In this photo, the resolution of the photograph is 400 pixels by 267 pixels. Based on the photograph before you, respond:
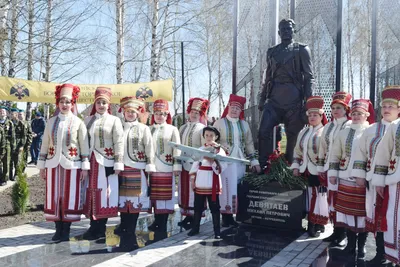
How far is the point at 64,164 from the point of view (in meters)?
4.75

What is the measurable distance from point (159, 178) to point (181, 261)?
1.49 m

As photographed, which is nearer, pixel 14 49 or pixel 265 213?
pixel 265 213

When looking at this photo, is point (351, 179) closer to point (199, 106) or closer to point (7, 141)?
point (199, 106)

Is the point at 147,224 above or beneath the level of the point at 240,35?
beneath

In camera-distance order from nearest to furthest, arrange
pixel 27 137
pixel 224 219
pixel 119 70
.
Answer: pixel 224 219 → pixel 27 137 → pixel 119 70

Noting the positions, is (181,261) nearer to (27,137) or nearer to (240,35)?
(240,35)

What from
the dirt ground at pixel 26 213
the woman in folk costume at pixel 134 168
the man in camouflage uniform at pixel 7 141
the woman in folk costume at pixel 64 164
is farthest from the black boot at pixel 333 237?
the man in camouflage uniform at pixel 7 141

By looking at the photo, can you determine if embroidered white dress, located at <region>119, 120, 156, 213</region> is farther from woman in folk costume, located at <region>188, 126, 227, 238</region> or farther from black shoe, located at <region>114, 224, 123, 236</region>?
woman in folk costume, located at <region>188, 126, 227, 238</region>

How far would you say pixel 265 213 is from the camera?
18.1 feet

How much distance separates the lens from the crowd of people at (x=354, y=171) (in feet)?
A: 12.0

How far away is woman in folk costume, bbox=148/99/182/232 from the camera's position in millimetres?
5395

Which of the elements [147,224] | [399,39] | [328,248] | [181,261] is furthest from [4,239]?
[399,39]

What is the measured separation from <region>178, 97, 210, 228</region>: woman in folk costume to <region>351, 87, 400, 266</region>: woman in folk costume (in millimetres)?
2301

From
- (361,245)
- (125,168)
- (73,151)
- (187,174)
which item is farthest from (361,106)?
(73,151)
